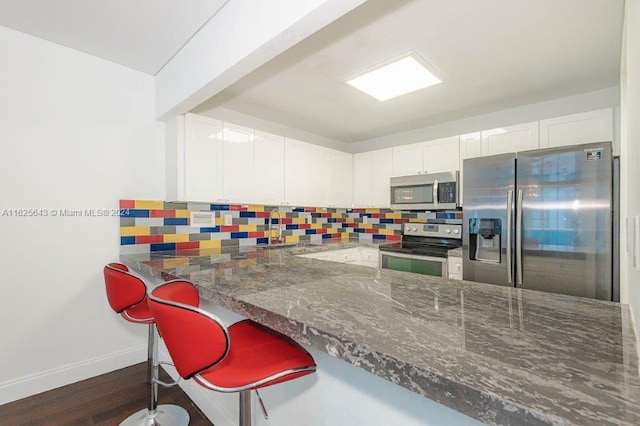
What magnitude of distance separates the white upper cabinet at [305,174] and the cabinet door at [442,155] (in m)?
1.21

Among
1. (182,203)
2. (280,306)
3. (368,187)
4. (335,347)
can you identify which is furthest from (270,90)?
(335,347)

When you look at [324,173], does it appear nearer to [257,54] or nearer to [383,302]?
[257,54]

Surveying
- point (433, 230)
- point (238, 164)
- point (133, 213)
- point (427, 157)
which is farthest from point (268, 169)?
point (433, 230)

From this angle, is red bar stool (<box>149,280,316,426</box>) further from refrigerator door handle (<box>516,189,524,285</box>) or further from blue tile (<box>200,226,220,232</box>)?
blue tile (<box>200,226,220,232</box>)

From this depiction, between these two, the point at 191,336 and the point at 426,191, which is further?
the point at 426,191

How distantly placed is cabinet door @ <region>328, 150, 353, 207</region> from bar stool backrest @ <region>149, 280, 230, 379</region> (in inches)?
118

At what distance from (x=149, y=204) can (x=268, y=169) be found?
114 centimetres

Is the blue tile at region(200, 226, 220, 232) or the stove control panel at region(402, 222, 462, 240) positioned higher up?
the blue tile at region(200, 226, 220, 232)

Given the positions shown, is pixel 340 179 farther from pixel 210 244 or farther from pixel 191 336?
pixel 191 336

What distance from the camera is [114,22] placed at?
6.07 ft

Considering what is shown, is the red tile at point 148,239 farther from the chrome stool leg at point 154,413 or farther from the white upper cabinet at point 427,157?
the white upper cabinet at point 427,157

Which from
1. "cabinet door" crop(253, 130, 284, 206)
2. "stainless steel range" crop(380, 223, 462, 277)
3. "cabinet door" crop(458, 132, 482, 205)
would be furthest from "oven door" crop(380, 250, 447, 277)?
"cabinet door" crop(253, 130, 284, 206)

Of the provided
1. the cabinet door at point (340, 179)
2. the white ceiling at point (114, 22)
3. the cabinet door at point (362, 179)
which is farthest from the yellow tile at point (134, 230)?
the cabinet door at point (362, 179)

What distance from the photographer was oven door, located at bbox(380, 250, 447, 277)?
2845 mm
